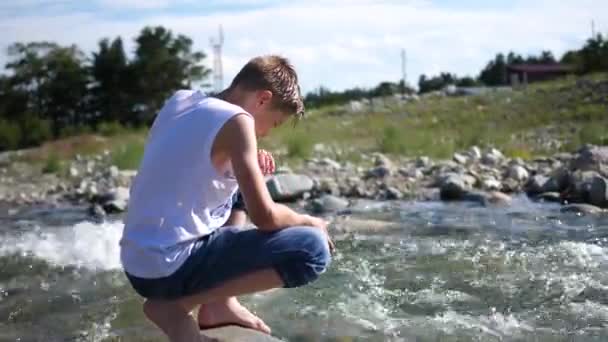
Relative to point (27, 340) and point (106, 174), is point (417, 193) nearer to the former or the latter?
point (106, 174)

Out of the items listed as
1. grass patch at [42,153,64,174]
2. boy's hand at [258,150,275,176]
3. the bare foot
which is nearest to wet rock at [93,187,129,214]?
grass patch at [42,153,64,174]

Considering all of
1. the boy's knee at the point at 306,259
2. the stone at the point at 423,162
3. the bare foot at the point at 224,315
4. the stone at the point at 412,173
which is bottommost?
the stone at the point at 423,162

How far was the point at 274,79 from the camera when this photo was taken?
280 centimetres

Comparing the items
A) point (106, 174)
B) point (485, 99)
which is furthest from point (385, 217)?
point (485, 99)

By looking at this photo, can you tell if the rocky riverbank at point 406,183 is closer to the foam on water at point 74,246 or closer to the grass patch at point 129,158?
the grass patch at point 129,158

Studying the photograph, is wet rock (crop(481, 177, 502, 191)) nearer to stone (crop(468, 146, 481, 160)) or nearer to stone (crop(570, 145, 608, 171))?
stone (crop(570, 145, 608, 171))

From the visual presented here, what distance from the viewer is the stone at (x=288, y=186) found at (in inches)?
391

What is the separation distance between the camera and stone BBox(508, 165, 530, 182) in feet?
35.5

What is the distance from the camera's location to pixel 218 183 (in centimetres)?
277

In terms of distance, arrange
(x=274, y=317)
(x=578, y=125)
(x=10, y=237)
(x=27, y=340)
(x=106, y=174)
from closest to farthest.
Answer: (x=27, y=340)
(x=274, y=317)
(x=10, y=237)
(x=106, y=174)
(x=578, y=125)

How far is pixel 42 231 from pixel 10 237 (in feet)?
1.32

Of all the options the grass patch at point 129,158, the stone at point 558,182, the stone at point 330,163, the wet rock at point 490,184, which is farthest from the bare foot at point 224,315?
the grass patch at point 129,158

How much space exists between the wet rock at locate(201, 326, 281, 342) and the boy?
0.77 feet

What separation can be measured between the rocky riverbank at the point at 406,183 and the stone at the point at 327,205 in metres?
0.01
